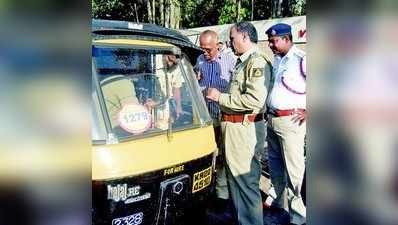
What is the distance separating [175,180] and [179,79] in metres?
0.74

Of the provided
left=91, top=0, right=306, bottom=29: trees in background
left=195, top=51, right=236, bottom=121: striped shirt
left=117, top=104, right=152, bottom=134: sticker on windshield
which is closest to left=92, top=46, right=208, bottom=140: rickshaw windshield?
left=117, top=104, right=152, bottom=134: sticker on windshield

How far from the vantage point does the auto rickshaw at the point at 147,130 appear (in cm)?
224

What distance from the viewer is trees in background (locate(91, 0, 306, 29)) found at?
567 inches

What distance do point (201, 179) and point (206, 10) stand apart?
1425 centimetres

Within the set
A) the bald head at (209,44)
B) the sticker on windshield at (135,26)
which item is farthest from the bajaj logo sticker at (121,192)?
the bald head at (209,44)

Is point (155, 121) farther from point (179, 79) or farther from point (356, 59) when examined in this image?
point (356, 59)

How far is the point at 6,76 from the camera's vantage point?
56cm

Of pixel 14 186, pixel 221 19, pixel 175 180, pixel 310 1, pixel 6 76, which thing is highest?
pixel 221 19

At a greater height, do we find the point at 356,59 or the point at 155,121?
the point at 356,59

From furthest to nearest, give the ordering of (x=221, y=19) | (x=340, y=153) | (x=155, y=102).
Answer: (x=221, y=19)
(x=155, y=102)
(x=340, y=153)

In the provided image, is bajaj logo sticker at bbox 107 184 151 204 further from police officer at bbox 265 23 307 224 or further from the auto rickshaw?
police officer at bbox 265 23 307 224

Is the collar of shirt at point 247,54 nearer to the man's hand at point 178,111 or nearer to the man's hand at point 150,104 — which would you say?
the man's hand at point 178,111

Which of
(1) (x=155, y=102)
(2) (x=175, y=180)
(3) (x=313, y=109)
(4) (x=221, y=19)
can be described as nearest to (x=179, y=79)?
(1) (x=155, y=102)

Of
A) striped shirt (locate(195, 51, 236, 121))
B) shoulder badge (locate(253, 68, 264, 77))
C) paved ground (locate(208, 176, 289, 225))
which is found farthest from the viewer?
striped shirt (locate(195, 51, 236, 121))
